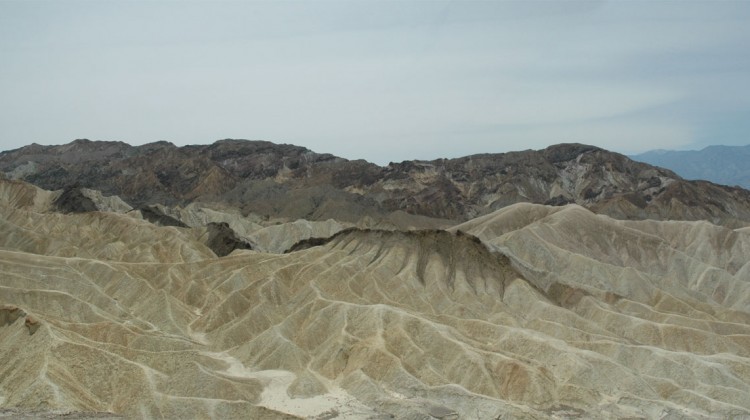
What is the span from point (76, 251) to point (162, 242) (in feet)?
58.1

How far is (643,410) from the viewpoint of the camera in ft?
220

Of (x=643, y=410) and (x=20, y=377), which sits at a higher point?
(x=20, y=377)

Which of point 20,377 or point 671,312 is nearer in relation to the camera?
point 20,377

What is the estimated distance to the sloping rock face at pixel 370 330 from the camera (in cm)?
6278

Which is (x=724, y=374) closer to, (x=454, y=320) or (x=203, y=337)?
(x=454, y=320)

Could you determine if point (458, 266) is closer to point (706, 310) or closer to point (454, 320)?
point (454, 320)

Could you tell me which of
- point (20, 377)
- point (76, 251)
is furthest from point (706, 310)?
point (76, 251)

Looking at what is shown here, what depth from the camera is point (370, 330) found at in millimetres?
82062

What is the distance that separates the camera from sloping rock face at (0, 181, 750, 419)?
62781 millimetres

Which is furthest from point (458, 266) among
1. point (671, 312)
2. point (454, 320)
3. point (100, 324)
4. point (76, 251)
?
point (76, 251)

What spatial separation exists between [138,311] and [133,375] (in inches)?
1407

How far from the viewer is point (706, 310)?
113 meters

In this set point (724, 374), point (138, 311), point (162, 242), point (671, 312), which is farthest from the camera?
point (162, 242)

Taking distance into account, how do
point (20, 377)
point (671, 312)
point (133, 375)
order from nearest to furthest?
point (20, 377) → point (133, 375) → point (671, 312)
